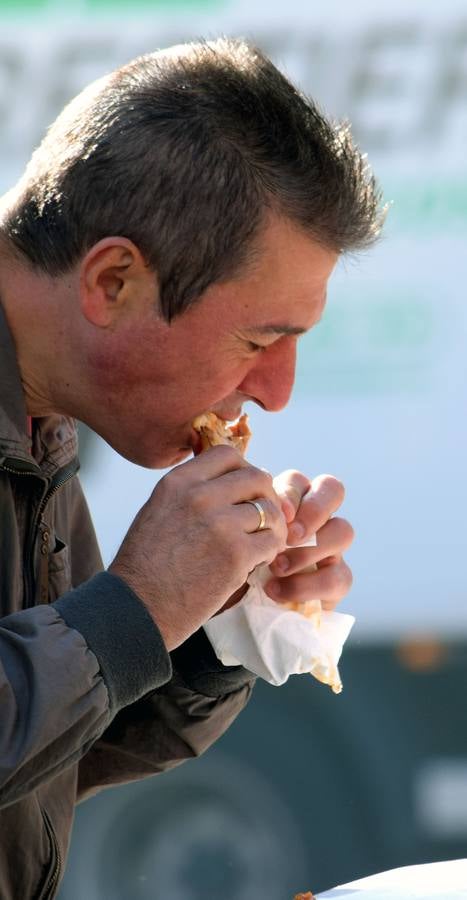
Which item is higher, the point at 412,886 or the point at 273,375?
the point at 273,375

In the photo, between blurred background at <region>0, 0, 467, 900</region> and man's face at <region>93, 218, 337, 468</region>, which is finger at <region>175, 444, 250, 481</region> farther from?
blurred background at <region>0, 0, 467, 900</region>

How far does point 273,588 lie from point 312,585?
0.06 m

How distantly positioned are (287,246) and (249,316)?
0.38 feet

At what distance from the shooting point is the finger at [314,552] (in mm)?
2467

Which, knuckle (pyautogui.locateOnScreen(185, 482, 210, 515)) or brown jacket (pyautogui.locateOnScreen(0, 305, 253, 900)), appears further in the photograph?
knuckle (pyautogui.locateOnScreen(185, 482, 210, 515))

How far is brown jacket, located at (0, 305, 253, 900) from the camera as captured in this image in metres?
1.85

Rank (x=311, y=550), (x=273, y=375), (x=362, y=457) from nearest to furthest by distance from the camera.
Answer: (x=273, y=375), (x=311, y=550), (x=362, y=457)

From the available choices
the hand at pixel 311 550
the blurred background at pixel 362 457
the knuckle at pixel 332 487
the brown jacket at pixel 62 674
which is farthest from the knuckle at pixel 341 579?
the blurred background at pixel 362 457

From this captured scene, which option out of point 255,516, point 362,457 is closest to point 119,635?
point 255,516

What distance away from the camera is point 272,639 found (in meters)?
2.38

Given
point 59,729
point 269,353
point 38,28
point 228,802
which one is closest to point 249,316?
point 269,353

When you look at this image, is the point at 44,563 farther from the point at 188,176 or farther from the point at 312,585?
the point at 188,176

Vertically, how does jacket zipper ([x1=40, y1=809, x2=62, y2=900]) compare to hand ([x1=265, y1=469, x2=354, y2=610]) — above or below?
below

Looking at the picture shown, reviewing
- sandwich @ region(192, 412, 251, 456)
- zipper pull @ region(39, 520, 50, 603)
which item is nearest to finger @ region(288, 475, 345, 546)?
sandwich @ region(192, 412, 251, 456)
